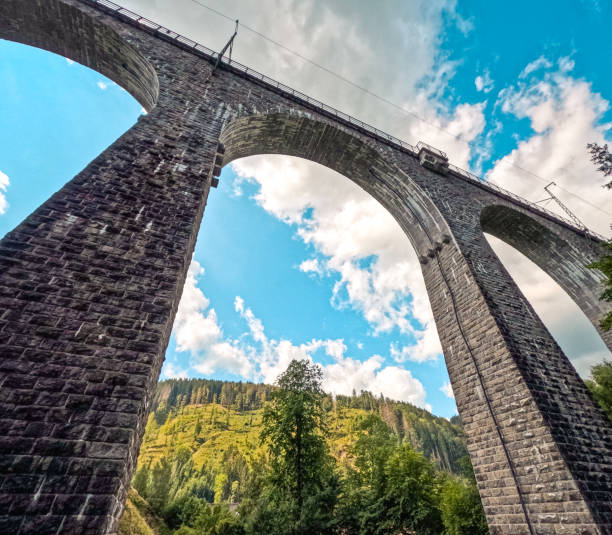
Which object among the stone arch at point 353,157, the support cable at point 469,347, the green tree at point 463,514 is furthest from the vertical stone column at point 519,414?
the green tree at point 463,514

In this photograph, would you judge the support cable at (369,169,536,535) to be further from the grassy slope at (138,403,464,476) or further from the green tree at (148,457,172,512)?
the grassy slope at (138,403,464,476)

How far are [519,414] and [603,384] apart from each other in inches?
701

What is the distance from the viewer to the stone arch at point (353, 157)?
31.8ft

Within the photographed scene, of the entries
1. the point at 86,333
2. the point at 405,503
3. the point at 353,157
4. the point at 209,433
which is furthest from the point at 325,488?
the point at 209,433

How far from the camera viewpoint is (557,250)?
542 inches

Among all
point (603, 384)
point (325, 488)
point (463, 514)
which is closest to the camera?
point (463, 514)

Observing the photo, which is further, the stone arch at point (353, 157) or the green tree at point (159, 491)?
the green tree at point (159, 491)

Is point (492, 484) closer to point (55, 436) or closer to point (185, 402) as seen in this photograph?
point (55, 436)

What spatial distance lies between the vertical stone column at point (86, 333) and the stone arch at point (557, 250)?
12765 millimetres

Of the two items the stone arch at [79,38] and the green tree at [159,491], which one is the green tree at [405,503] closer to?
the stone arch at [79,38]

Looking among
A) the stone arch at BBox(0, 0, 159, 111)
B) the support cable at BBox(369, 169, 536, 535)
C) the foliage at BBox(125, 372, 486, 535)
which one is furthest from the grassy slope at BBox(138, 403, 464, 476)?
the stone arch at BBox(0, 0, 159, 111)

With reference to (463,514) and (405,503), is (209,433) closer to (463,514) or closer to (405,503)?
(405,503)

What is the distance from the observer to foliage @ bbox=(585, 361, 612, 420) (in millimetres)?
16359

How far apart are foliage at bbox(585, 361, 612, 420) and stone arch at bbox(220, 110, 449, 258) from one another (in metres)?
15.3
